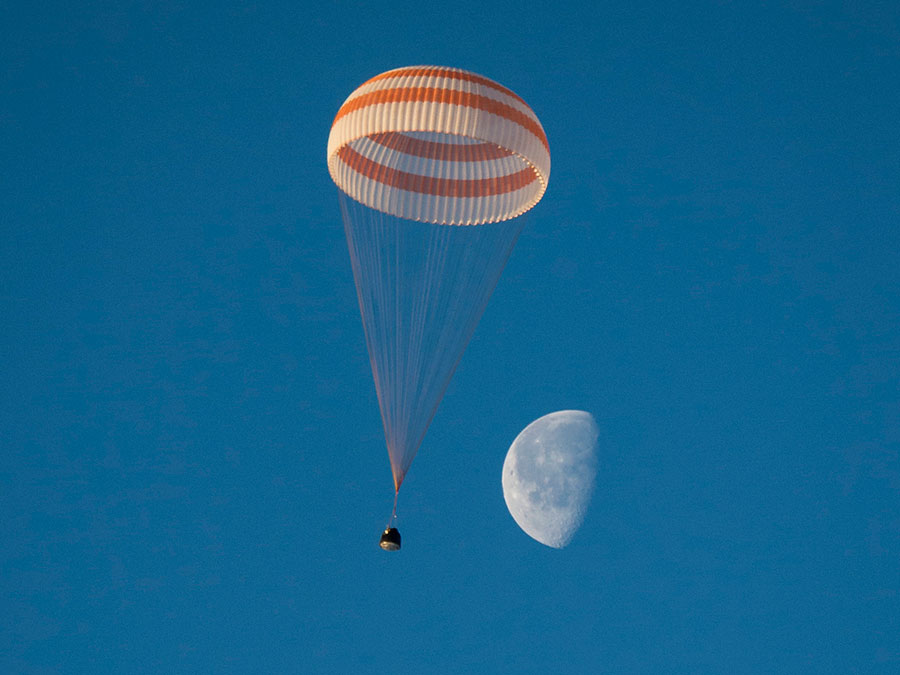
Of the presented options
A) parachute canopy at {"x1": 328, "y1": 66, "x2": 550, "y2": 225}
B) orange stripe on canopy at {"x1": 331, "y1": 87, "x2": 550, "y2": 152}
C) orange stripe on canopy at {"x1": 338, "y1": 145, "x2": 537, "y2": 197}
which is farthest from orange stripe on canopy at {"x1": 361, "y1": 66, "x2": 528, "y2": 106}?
orange stripe on canopy at {"x1": 338, "y1": 145, "x2": 537, "y2": 197}

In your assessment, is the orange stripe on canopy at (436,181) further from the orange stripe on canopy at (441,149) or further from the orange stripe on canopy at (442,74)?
the orange stripe on canopy at (442,74)

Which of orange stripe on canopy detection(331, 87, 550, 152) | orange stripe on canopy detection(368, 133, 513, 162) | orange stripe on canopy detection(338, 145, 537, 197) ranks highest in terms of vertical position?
orange stripe on canopy detection(368, 133, 513, 162)

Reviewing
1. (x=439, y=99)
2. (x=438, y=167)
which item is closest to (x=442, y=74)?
(x=439, y=99)

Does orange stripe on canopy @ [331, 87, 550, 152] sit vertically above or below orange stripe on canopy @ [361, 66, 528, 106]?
below

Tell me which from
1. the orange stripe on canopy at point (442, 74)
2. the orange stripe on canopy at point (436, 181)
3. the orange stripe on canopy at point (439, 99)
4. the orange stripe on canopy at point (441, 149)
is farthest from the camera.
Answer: the orange stripe on canopy at point (441, 149)

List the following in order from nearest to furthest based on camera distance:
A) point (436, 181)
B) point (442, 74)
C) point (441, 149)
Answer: point (442, 74) → point (436, 181) → point (441, 149)

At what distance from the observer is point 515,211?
18.6m

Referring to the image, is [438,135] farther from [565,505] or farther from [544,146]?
[565,505]

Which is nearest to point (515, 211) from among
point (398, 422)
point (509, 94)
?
point (509, 94)

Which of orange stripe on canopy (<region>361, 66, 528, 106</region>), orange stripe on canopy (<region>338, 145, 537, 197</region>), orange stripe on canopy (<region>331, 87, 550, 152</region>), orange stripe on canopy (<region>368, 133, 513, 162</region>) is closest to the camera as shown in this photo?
orange stripe on canopy (<region>331, 87, 550, 152</region>)

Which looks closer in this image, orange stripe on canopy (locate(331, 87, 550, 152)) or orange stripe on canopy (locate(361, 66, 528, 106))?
orange stripe on canopy (locate(331, 87, 550, 152))

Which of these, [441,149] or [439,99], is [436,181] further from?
[439,99]

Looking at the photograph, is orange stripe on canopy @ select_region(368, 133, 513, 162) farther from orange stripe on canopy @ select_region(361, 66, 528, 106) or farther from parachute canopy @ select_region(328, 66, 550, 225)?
orange stripe on canopy @ select_region(361, 66, 528, 106)

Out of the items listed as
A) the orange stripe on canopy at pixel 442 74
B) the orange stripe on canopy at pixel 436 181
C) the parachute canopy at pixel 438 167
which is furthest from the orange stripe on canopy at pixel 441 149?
the orange stripe on canopy at pixel 442 74
